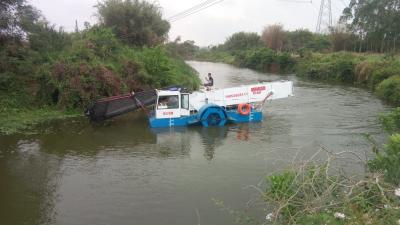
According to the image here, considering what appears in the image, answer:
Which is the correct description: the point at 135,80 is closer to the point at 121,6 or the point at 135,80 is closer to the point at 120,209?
the point at 121,6

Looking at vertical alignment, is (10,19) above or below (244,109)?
above

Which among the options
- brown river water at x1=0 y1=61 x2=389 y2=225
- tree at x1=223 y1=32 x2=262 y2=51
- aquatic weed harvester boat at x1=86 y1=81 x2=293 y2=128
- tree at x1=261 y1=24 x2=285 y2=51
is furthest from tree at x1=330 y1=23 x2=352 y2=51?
aquatic weed harvester boat at x1=86 y1=81 x2=293 y2=128

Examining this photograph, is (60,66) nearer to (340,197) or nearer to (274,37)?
(340,197)

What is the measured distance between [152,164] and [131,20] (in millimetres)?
22723

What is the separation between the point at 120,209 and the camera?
1084cm

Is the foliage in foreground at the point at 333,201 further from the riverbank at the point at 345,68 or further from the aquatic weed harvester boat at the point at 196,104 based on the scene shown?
the riverbank at the point at 345,68

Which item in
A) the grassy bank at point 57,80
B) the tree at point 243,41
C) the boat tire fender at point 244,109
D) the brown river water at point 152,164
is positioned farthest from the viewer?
the tree at point 243,41

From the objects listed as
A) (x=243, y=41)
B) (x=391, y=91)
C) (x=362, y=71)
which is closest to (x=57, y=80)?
(x=391, y=91)

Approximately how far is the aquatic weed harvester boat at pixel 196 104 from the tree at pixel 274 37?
73791mm

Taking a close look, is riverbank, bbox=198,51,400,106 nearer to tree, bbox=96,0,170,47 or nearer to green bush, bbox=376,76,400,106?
green bush, bbox=376,76,400,106

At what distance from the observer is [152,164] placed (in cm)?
1454

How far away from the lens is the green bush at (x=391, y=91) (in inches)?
1056

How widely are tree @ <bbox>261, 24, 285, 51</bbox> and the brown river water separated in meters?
72.6

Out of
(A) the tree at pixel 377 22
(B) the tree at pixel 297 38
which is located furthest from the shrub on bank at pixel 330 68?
(B) the tree at pixel 297 38
